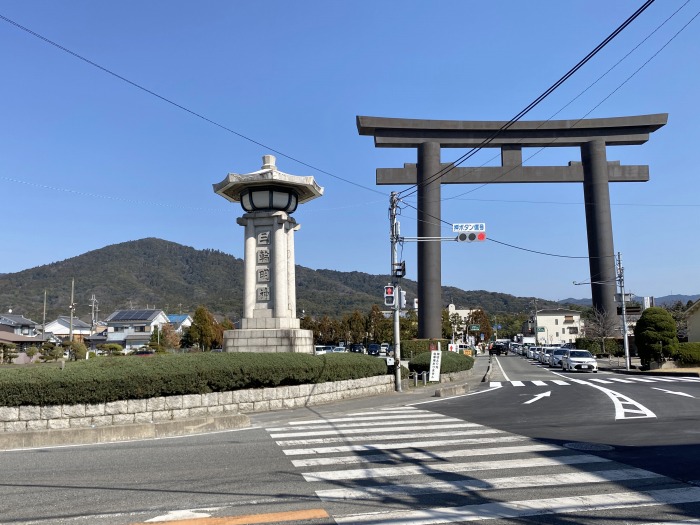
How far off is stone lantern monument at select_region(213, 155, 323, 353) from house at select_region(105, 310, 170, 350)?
83.4 metres

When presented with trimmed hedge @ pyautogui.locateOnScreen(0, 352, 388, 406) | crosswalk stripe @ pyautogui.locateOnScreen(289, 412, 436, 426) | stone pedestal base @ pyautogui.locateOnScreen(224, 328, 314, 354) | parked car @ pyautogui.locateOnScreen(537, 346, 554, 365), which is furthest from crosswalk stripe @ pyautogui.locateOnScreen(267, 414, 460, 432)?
parked car @ pyautogui.locateOnScreen(537, 346, 554, 365)

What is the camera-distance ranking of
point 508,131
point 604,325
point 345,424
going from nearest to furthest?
point 345,424 → point 508,131 → point 604,325

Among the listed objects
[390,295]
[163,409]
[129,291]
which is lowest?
[163,409]

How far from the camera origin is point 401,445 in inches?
388

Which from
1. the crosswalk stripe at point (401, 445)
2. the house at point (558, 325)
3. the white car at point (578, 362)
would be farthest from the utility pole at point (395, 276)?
the house at point (558, 325)

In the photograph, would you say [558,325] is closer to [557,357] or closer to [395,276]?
→ [557,357]

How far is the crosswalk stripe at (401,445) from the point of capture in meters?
9.49

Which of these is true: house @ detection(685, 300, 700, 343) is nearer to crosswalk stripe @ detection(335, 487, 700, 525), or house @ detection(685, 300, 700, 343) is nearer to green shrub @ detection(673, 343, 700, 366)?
green shrub @ detection(673, 343, 700, 366)

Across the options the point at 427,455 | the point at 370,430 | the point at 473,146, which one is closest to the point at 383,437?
the point at 370,430

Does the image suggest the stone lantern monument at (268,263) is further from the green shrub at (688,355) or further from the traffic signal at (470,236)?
the green shrub at (688,355)

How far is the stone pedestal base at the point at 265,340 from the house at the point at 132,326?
83586mm

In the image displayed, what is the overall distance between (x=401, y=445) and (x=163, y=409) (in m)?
5.90

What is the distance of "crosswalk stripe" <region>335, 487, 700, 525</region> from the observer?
224 inches

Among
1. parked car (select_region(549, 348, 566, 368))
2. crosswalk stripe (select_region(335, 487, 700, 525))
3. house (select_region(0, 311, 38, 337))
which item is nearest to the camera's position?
crosswalk stripe (select_region(335, 487, 700, 525))
